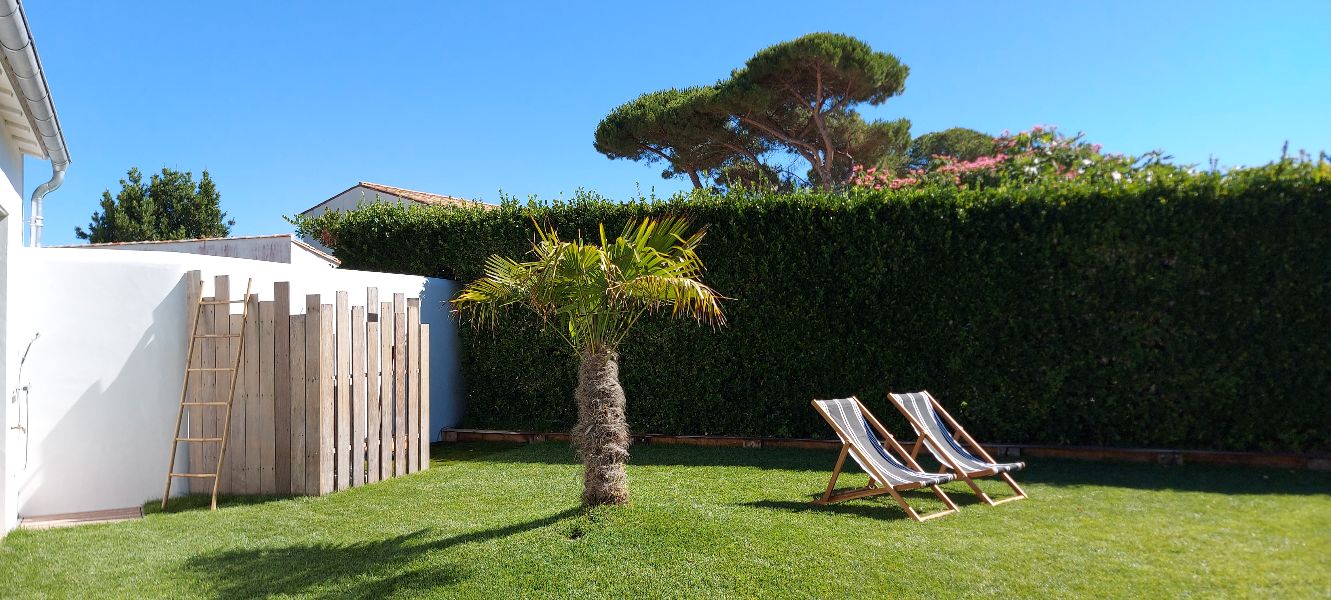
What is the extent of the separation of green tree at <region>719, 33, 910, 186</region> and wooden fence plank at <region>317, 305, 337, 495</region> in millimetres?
13853

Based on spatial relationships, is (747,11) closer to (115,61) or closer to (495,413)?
(495,413)

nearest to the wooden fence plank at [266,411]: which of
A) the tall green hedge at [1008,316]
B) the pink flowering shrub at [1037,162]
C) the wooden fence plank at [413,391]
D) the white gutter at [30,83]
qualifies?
the wooden fence plank at [413,391]

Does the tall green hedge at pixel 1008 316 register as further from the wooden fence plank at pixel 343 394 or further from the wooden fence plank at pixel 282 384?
the wooden fence plank at pixel 282 384

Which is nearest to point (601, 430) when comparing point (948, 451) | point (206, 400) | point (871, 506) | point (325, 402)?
point (871, 506)

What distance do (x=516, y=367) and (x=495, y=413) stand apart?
0.75 metres

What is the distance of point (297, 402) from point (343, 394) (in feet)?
1.42

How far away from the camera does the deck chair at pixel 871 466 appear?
6.32 metres

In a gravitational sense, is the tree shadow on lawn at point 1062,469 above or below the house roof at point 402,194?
below

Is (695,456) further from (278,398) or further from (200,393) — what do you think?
(200,393)

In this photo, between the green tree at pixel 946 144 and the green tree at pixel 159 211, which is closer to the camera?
the green tree at pixel 946 144

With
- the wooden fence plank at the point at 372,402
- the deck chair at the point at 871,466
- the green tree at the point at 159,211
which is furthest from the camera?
the green tree at the point at 159,211

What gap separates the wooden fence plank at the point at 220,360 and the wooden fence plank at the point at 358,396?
1.11 metres

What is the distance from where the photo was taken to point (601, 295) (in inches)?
238

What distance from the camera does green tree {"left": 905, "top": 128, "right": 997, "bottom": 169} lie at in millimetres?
A: 27625
